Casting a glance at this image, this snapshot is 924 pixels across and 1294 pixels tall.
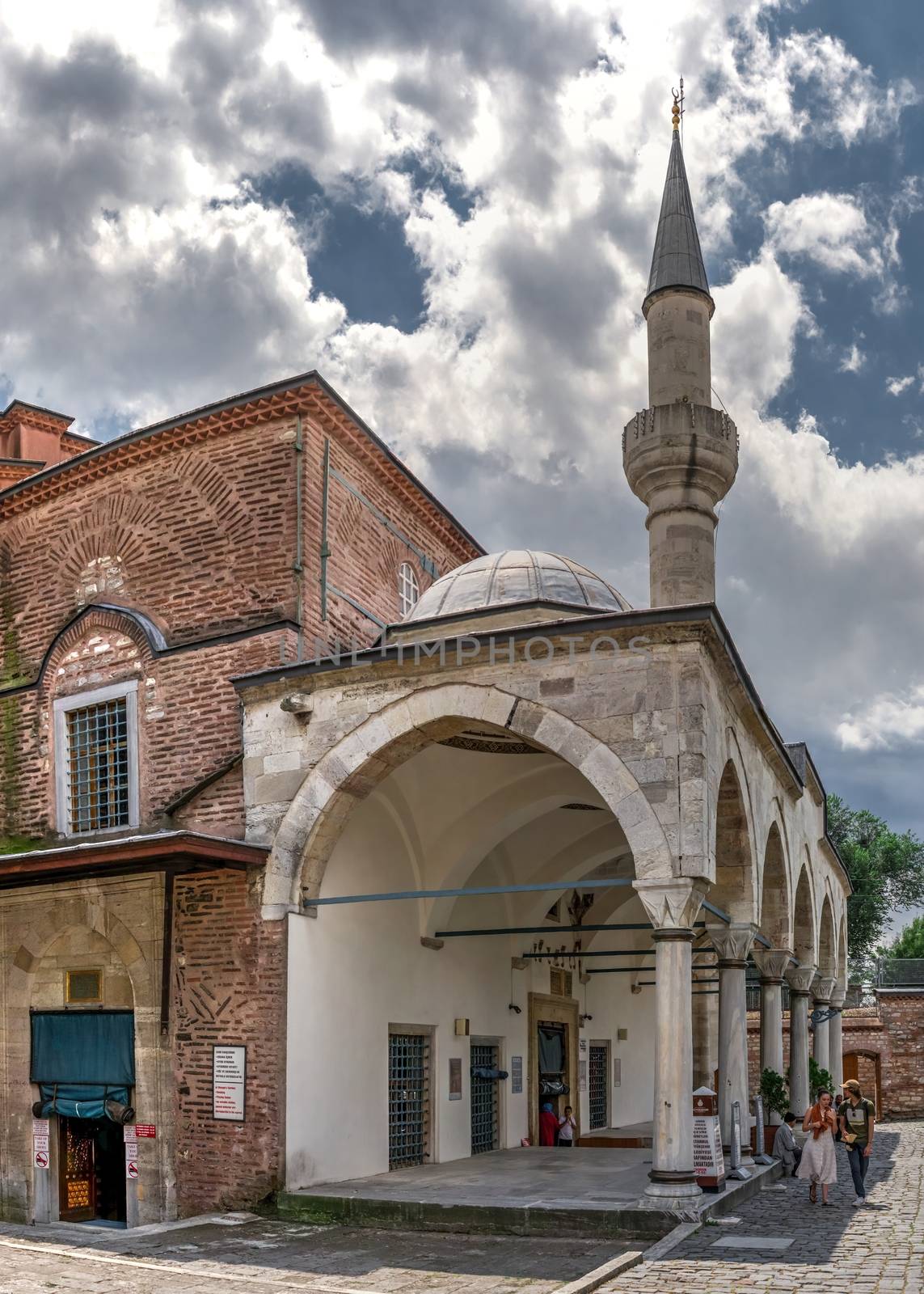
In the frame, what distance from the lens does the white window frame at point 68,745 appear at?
520 inches

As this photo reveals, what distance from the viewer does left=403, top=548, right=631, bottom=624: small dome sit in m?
14.3

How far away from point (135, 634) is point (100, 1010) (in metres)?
3.96

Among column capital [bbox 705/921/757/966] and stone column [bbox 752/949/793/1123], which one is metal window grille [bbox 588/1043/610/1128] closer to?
stone column [bbox 752/949/793/1123]

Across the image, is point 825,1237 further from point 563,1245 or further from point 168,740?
point 168,740

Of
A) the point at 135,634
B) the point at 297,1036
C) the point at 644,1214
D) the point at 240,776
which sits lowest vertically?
the point at 644,1214

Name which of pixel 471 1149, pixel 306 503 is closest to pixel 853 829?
pixel 471 1149

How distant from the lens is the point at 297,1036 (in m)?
11.2

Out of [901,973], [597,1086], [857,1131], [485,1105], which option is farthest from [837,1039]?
[857,1131]

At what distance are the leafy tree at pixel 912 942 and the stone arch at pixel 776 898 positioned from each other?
1209 inches

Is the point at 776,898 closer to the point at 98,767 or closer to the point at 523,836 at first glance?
the point at 523,836

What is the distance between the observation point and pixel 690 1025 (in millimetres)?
10781

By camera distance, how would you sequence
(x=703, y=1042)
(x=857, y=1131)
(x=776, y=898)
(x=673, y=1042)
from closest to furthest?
(x=673, y=1042)
(x=857, y=1131)
(x=776, y=898)
(x=703, y=1042)

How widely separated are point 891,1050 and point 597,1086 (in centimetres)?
833

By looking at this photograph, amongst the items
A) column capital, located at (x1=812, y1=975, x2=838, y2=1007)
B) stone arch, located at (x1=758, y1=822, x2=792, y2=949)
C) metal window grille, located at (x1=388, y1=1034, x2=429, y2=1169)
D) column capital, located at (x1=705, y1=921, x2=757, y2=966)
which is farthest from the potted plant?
column capital, located at (x1=812, y1=975, x2=838, y2=1007)
